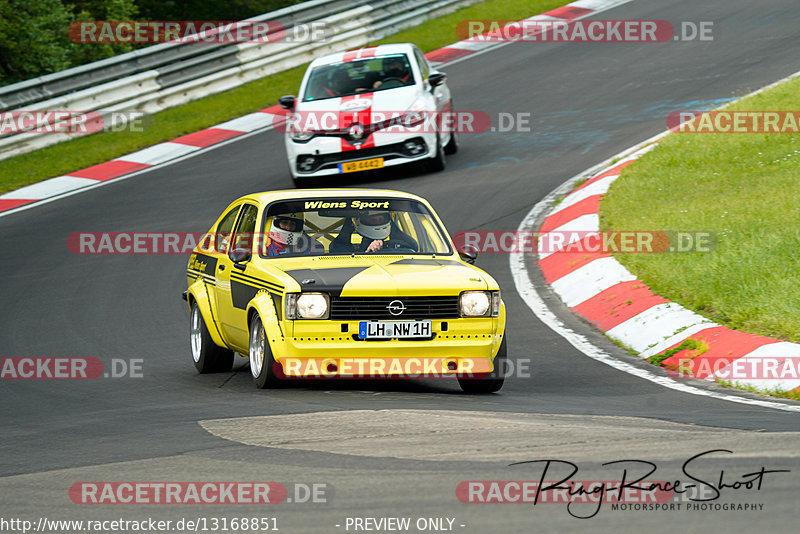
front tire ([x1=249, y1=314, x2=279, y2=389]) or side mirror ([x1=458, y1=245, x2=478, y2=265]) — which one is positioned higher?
side mirror ([x1=458, y1=245, x2=478, y2=265])

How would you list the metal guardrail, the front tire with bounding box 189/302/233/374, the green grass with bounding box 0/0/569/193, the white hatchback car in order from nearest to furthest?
the front tire with bounding box 189/302/233/374
the white hatchback car
the green grass with bounding box 0/0/569/193
the metal guardrail

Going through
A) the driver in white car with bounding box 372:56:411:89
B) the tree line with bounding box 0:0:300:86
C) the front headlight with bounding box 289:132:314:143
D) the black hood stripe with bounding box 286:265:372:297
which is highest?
the tree line with bounding box 0:0:300:86

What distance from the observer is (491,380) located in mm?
7707

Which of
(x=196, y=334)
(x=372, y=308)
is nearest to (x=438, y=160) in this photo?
(x=196, y=334)

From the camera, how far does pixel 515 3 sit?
27547mm

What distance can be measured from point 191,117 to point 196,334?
1244 centimetres

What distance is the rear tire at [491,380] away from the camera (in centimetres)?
764

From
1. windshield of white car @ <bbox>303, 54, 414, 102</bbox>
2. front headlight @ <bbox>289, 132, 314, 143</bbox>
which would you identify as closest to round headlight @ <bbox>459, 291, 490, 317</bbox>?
front headlight @ <bbox>289, 132, 314, 143</bbox>

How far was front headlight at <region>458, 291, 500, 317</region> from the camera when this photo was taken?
749cm

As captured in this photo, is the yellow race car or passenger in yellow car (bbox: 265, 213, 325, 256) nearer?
the yellow race car

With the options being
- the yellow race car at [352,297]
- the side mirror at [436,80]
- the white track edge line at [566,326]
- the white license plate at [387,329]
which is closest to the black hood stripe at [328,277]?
the yellow race car at [352,297]

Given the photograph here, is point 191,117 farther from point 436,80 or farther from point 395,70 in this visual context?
point 436,80

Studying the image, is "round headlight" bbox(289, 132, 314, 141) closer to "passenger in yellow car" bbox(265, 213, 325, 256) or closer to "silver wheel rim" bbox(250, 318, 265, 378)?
"passenger in yellow car" bbox(265, 213, 325, 256)

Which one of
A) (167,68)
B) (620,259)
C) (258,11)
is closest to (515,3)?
(258,11)
